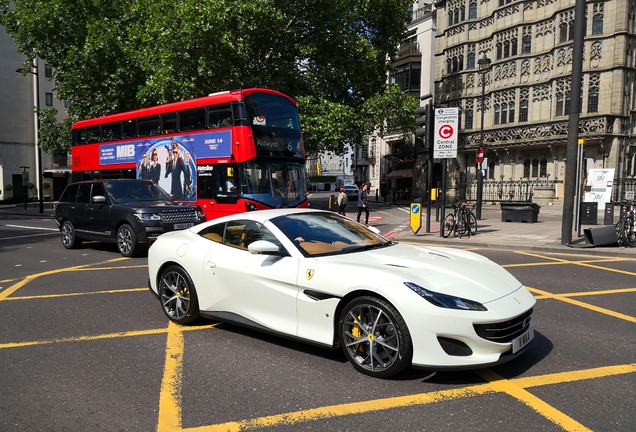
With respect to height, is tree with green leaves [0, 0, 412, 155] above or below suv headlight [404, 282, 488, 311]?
above

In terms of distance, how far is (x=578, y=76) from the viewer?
11.5 meters

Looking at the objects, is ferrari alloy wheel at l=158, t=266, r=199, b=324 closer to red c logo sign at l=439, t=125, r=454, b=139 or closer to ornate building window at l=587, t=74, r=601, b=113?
red c logo sign at l=439, t=125, r=454, b=139

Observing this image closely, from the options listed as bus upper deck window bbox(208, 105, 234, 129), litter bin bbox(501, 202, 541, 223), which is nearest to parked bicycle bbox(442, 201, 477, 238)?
litter bin bbox(501, 202, 541, 223)

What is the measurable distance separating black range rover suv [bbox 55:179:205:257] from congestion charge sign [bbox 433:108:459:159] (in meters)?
7.87

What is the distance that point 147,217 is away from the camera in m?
10.3

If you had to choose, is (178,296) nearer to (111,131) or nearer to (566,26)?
(111,131)

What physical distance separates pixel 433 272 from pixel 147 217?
7.88 metres

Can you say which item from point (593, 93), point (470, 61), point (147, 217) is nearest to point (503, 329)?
point (147, 217)

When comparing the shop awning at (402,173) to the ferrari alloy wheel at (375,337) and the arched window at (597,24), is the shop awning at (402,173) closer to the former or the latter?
the arched window at (597,24)

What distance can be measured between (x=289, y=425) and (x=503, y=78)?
38.3 m

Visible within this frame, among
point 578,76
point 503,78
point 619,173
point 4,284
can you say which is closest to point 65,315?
point 4,284

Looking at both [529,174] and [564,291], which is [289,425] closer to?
[564,291]

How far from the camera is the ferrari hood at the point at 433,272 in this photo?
12.2 feet

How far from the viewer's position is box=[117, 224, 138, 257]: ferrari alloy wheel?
1027 centimetres
